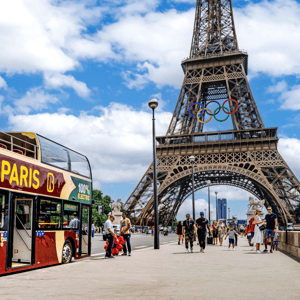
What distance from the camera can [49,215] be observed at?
36.1ft

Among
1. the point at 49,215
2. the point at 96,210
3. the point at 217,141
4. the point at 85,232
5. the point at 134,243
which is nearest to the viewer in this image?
the point at 49,215

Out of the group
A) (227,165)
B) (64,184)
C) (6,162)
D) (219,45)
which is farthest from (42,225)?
(219,45)

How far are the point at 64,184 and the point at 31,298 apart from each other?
5.70 m

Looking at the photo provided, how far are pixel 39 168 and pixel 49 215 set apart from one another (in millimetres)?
1457

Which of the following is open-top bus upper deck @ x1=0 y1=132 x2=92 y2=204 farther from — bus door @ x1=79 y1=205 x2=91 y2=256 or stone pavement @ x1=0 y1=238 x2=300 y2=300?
stone pavement @ x1=0 y1=238 x2=300 y2=300

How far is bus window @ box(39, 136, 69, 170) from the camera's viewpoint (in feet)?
35.7

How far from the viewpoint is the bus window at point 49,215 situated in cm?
1058

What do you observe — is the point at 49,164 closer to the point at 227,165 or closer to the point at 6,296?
the point at 6,296

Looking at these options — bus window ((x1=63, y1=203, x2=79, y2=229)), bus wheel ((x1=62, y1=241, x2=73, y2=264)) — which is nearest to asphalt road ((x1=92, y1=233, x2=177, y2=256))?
bus wheel ((x1=62, y1=241, x2=73, y2=264))

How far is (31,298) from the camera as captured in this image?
6223 millimetres

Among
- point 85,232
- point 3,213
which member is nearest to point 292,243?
point 85,232

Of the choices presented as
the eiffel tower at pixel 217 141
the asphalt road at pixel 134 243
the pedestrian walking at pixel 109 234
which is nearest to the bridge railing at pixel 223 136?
the eiffel tower at pixel 217 141

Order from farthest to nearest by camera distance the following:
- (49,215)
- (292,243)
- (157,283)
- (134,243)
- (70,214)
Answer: (134,243) → (292,243) → (70,214) → (49,215) → (157,283)

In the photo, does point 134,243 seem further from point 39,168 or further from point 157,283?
point 157,283
